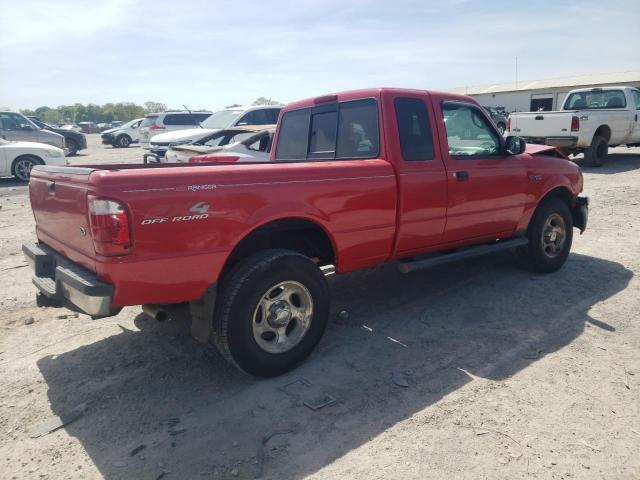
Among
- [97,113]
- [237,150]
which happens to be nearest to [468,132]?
[237,150]

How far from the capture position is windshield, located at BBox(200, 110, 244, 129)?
48.1 ft

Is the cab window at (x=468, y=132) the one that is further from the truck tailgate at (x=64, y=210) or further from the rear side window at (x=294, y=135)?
the truck tailgate at (x=64, y=210)

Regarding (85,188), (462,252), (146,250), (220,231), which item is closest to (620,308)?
(462,252)

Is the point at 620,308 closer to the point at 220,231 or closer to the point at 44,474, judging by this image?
the point at 220,231

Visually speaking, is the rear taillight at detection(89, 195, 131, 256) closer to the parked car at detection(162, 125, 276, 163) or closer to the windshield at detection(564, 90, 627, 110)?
the parked car at detection(162, 125, 276, 163)

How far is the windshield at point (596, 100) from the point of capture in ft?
47.1

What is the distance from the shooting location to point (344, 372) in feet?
11.7

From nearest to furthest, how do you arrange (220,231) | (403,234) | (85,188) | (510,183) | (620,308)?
1. (85,188)
2. (220,231)
3. (403,234)
4. (620,308)
5. (510,183)

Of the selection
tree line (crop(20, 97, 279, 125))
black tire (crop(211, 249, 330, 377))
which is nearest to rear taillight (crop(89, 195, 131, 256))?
black tire (crop(211, 249, 330, 377))

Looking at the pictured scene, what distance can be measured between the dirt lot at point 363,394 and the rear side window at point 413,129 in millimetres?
1472

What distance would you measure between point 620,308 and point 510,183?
1522mm

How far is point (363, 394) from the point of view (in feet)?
10.8

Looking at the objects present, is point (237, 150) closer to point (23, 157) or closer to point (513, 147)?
point (513, 147)

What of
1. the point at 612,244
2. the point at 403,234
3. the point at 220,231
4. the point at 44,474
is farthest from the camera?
the point at 612,244
